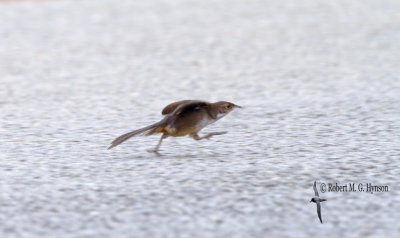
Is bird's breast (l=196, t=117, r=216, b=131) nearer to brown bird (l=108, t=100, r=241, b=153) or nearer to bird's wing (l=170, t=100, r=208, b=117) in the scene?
brown bird (l=108, t=100, r=241, b=153)

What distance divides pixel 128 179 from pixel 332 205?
1.46m

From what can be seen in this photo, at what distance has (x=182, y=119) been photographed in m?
5.96

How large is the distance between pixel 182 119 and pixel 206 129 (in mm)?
1484

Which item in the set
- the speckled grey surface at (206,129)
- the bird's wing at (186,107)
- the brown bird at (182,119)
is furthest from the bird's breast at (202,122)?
the speckled grey surface at (206,129)

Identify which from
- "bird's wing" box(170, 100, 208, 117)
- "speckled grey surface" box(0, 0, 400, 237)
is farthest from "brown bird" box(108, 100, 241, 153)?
"speckled grey surface" box(0, 0, 400, 237)

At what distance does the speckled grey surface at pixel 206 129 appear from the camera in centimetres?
466

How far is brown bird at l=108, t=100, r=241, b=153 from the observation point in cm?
588

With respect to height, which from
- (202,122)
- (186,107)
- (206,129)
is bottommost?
(206,129)

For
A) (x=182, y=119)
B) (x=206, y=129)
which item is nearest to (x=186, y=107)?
(x=182, y=119)

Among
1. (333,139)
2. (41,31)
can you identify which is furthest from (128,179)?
(41,31)

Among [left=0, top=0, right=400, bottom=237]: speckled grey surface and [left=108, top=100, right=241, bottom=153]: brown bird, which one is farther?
[left=108, top=100, right=241, bottom=153]: brown bird

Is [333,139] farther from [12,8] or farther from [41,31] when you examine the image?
[12,8]

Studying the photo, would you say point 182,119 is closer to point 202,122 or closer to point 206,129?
point 202,122

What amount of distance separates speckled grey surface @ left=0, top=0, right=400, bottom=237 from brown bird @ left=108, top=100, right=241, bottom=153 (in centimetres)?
24
